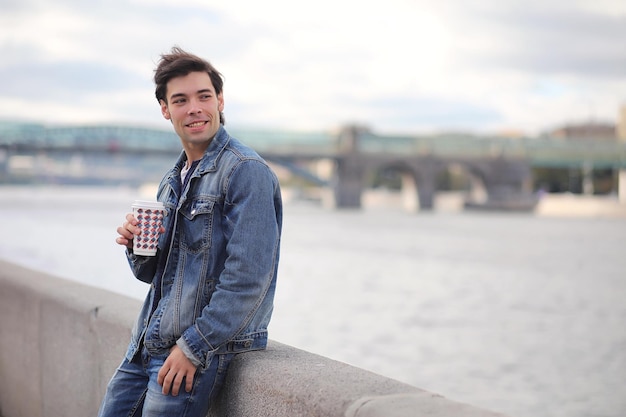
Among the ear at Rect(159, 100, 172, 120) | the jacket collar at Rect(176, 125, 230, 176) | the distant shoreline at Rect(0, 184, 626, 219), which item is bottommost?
the distant shoreline at Rect(0, 184, 626, 219)

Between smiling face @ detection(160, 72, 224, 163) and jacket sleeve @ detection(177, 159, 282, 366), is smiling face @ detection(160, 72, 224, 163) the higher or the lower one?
the higher one

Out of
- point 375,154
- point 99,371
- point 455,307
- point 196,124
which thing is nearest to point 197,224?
point 196,124

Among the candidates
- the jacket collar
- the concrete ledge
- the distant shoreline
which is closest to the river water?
the concrete ledge

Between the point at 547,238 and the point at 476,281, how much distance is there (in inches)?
736

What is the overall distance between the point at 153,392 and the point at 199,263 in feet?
1.03

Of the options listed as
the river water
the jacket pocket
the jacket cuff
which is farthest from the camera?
the river water

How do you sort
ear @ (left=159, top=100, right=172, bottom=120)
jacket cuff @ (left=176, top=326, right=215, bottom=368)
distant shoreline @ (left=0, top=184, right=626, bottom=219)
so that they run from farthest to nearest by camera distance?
1. distant shoreline @ (left=0, top=184, right=626, bottom=219)
2. ear @ (left=159, top=100, right=172, bottom=120)
3. jacket cuff @ (left=176, top=326, right=215, bottom=368)

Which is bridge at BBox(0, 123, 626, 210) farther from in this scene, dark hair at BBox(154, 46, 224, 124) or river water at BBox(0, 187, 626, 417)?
dark hair at BBox(154, 46, 224, 124)

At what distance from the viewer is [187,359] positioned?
1.87 meters

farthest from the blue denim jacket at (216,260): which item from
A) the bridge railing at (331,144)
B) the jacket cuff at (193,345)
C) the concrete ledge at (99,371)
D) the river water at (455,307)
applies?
the bridge railing at (331,144)

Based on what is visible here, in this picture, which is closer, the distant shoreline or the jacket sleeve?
the jacket sleeve

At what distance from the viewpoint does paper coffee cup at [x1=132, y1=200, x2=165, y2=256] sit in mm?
1938

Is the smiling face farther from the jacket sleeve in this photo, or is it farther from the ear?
the jacket sleeve

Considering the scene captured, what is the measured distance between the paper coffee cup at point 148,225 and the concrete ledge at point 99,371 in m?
0.36
